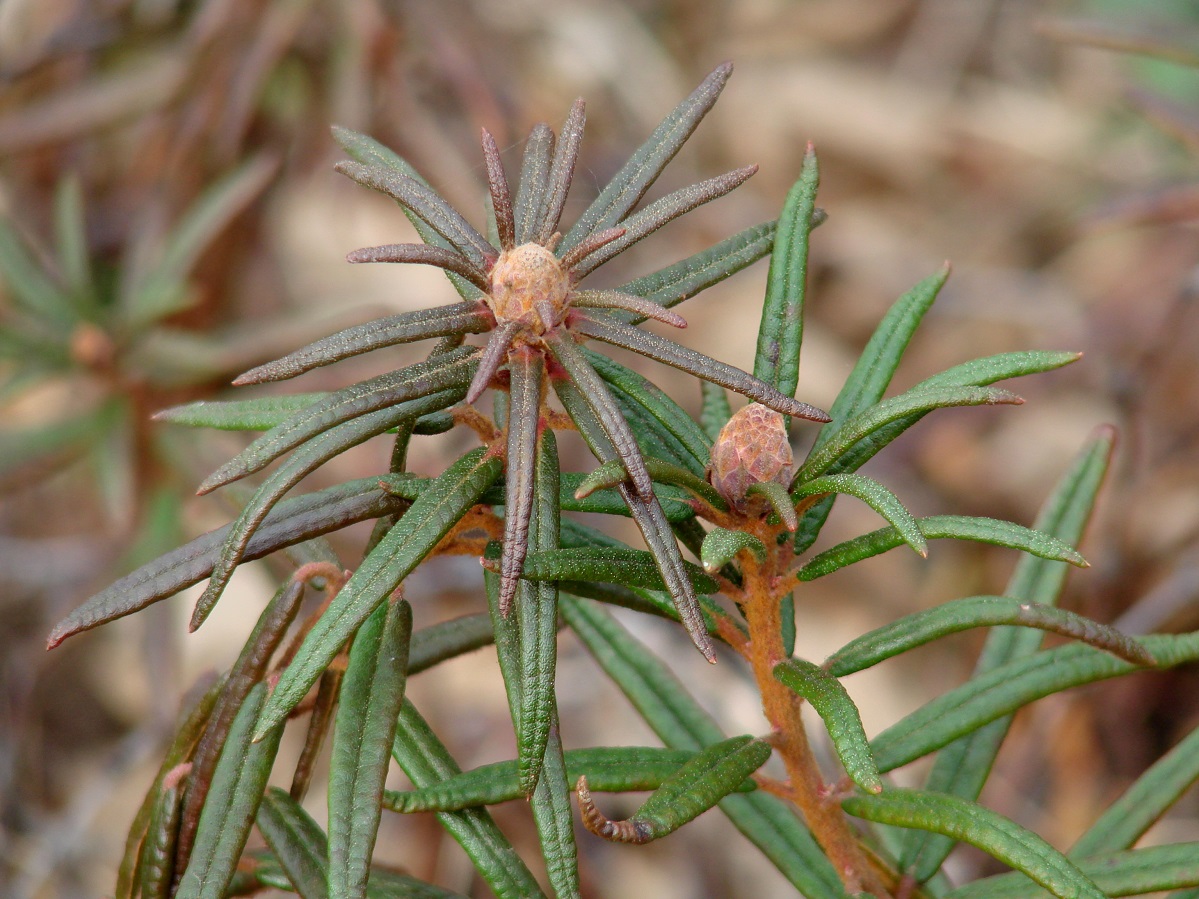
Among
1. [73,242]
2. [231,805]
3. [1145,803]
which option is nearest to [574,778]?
Result: [231,805]

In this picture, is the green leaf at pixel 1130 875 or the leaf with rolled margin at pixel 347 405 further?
the green leaf at pixel 1130 875

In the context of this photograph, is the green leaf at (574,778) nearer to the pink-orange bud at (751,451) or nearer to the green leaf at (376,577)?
the green leaf at (376,577)

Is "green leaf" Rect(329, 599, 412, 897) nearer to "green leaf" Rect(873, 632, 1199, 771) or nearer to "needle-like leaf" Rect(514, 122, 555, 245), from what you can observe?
"needle-like leaf" Rect(514, 122, 555, 245)

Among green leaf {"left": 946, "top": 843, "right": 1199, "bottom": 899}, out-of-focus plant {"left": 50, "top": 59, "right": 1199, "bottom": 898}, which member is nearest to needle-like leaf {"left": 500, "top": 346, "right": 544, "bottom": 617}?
out-of-focus plant {"left": 50, "top": 59, "right": 1199, "bottom": 898}

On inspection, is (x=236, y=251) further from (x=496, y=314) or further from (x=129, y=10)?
(x=496, y=314)

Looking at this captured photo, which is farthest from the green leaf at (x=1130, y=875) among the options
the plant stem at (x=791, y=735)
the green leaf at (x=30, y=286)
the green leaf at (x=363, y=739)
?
the green leaf at (x=30, y=286)

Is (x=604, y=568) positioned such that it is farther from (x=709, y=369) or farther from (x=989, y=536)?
(x=989, y=536)

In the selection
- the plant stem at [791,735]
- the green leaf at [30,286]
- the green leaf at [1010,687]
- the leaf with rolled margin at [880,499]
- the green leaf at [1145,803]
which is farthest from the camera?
the green leaf at [30,286]
